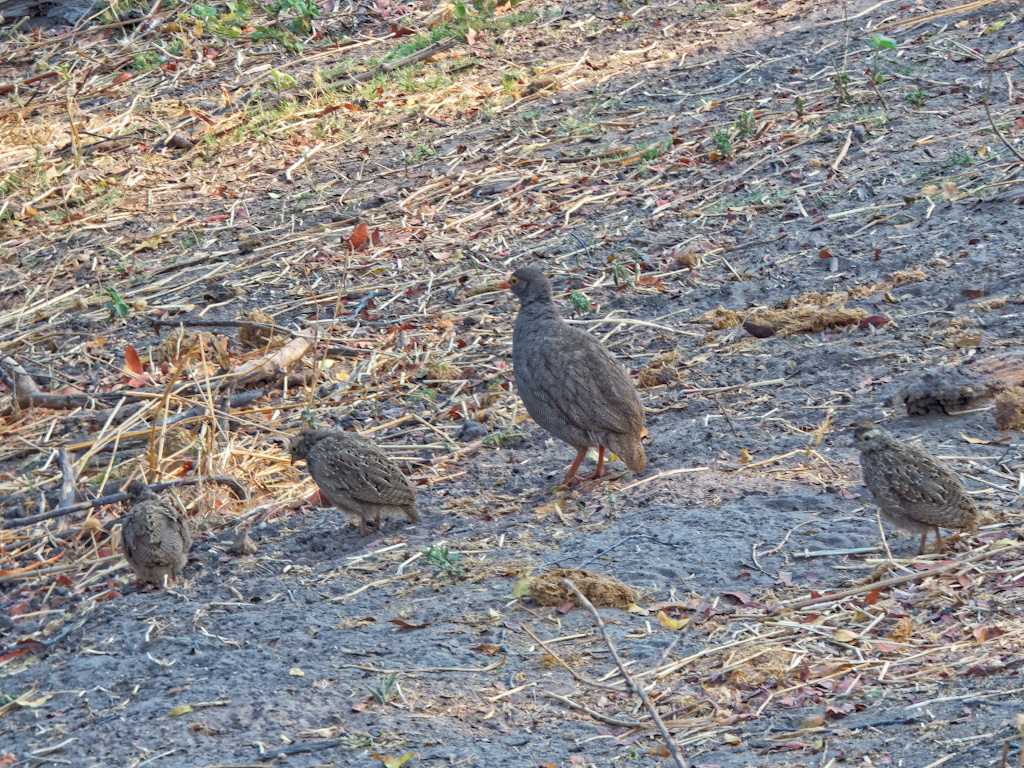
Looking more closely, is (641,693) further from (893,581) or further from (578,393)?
(578,393)

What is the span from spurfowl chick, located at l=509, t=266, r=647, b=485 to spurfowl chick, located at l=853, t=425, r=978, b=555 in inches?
58.6

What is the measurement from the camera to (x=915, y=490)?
17.5 ft

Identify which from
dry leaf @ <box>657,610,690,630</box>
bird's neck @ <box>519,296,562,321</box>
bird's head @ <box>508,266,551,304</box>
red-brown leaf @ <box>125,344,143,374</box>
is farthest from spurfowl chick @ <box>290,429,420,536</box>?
red-brown leaf @ <box>125,344,143,374</box>

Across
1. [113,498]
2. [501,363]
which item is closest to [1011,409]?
[501,363]

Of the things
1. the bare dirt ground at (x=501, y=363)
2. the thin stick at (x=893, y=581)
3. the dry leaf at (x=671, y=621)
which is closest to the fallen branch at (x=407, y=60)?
the bare dirt ground at (x=501, y=363)

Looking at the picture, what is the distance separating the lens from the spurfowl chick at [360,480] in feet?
21.0

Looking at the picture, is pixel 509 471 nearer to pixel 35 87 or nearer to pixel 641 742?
pixel 641 742

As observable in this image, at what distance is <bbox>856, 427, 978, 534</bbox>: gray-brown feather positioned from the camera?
537 cm

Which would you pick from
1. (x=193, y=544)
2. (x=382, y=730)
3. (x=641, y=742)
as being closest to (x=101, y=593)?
(x=193, y=544)

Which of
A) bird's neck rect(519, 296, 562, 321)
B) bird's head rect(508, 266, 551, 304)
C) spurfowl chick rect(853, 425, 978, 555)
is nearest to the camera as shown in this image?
spurfowl chick rect(853, 425, 978, 555)

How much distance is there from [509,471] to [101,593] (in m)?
2.51

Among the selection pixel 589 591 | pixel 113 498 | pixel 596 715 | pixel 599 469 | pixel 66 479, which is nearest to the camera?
pixel 596 715

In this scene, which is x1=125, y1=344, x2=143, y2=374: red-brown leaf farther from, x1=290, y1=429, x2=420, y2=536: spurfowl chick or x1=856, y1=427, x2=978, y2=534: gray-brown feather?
x1=856, y1=427, x2=978, y2=534: gray-brown feather

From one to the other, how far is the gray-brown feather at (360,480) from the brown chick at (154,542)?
84 centimetres
